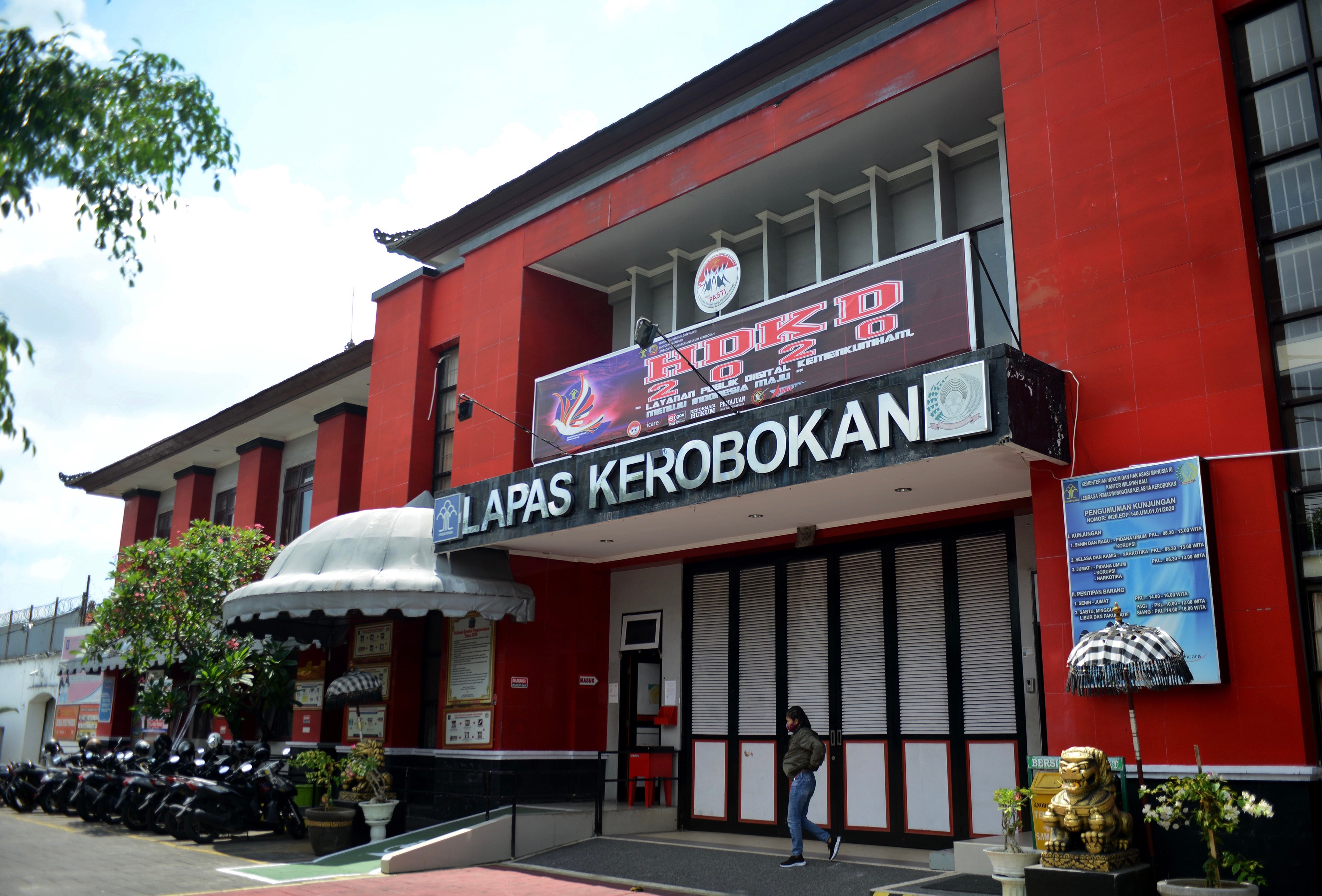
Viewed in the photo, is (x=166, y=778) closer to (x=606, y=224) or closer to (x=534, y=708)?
(x=534, y=708)

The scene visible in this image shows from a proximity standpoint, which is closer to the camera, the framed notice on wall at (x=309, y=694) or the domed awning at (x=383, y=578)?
the domed awning at (x=383, y=578)

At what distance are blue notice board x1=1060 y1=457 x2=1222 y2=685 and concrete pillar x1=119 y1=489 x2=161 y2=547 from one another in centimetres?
2805

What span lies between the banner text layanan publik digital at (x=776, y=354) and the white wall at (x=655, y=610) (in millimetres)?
2657

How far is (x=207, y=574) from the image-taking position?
19094mm

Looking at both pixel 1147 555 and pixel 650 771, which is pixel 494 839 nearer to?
pixel 650 771

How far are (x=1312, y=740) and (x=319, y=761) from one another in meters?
12.8

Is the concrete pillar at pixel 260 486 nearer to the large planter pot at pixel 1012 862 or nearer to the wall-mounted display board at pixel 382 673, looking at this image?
the wall-mounted display board at pixel 382 673

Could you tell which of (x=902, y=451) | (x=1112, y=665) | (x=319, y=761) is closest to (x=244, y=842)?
(x=319, y=761)

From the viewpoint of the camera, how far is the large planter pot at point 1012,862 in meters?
8.45

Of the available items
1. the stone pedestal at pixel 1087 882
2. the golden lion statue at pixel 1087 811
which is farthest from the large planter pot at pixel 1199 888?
the golden lion statue at pixel 1087 811

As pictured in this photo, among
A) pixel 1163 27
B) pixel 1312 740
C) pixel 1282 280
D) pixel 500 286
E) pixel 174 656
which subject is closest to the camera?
pixel 1312 740

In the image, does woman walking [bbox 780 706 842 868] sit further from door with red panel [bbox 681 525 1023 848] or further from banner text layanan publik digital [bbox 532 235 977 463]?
banner text layanan publik digital [bbox 532 235 977 463]

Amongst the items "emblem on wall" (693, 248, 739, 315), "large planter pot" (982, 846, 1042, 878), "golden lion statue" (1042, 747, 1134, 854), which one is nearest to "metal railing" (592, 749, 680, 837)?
"large planter pot" (982, 846, 1042, 878)

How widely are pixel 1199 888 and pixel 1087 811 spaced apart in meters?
0.88
